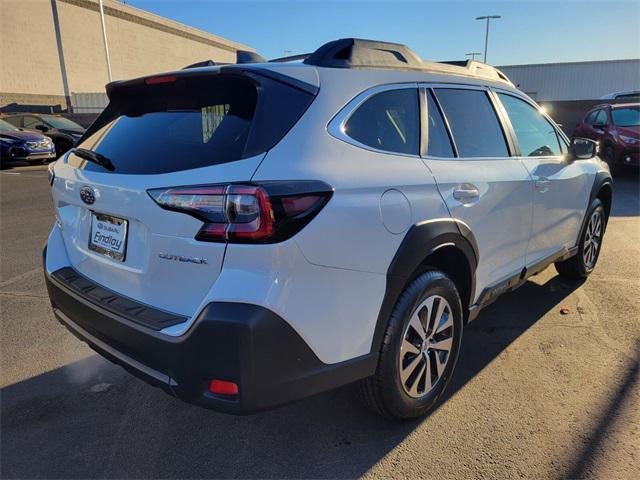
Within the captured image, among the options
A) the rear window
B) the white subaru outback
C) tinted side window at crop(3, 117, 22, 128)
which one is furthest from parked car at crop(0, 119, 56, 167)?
the rear window

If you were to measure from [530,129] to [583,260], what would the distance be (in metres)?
1.63

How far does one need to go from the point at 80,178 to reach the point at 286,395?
1.47 metres

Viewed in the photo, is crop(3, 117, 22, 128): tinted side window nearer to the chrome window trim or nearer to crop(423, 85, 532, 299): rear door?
crop(423, 85, 532, 299): rear door

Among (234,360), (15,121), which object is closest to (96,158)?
(234,360)

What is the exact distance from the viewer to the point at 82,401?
2.75 metres

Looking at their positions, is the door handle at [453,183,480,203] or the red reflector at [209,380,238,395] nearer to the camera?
the red reflector at [209,380,238,395]

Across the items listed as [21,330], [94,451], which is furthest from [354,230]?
[21,330]

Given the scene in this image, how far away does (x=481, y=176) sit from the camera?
2.79 metres

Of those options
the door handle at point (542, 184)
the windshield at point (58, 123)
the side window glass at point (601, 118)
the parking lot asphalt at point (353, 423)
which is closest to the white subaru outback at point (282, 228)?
the parking lot asphalt at point (353, 423)

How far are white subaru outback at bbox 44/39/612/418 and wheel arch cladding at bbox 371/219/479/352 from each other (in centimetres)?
1

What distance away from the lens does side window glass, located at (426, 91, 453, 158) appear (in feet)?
8.50

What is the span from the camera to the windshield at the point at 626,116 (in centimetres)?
1127

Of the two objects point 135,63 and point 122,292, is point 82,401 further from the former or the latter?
point 135,63

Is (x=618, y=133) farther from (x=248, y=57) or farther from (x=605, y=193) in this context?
(x=248, y=57)
